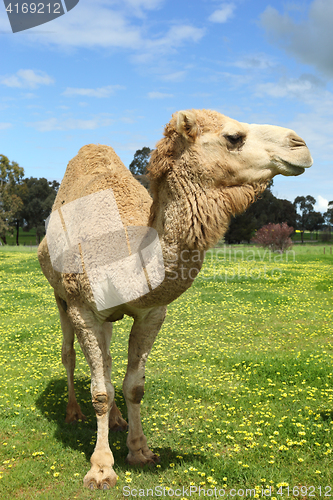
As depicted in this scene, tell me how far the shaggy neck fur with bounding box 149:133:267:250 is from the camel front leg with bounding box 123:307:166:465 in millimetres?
1304

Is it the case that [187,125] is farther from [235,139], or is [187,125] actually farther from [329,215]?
[329,215]

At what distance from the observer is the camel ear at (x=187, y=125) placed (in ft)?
9.75

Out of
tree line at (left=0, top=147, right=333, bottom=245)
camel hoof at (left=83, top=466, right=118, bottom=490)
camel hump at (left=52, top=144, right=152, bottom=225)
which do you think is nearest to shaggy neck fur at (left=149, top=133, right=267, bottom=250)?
camel hump at (left=52, top=144, right=152, bottom=225)

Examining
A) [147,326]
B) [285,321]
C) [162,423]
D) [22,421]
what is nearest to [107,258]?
[147,326]

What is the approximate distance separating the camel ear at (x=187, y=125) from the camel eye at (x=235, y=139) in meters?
0.25

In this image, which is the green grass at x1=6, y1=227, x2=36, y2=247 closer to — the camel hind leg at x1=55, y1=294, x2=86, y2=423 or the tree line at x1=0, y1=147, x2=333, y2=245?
the tree line at x1=0, y1=147, x2=333, y2=245

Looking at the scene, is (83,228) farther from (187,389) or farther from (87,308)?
(187,389)

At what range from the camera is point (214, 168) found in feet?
10.00

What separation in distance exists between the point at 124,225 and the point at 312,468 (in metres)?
3.21

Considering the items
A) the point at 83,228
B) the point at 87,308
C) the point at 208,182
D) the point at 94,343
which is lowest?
the point at 94,343

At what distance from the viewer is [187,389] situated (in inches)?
246

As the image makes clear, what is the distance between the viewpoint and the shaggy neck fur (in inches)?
120

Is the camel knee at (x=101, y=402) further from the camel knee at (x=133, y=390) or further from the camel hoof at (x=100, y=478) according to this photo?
the camel hoof at (x=100, y=478)

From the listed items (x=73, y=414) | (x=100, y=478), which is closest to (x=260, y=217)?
(x=73, y=414)
